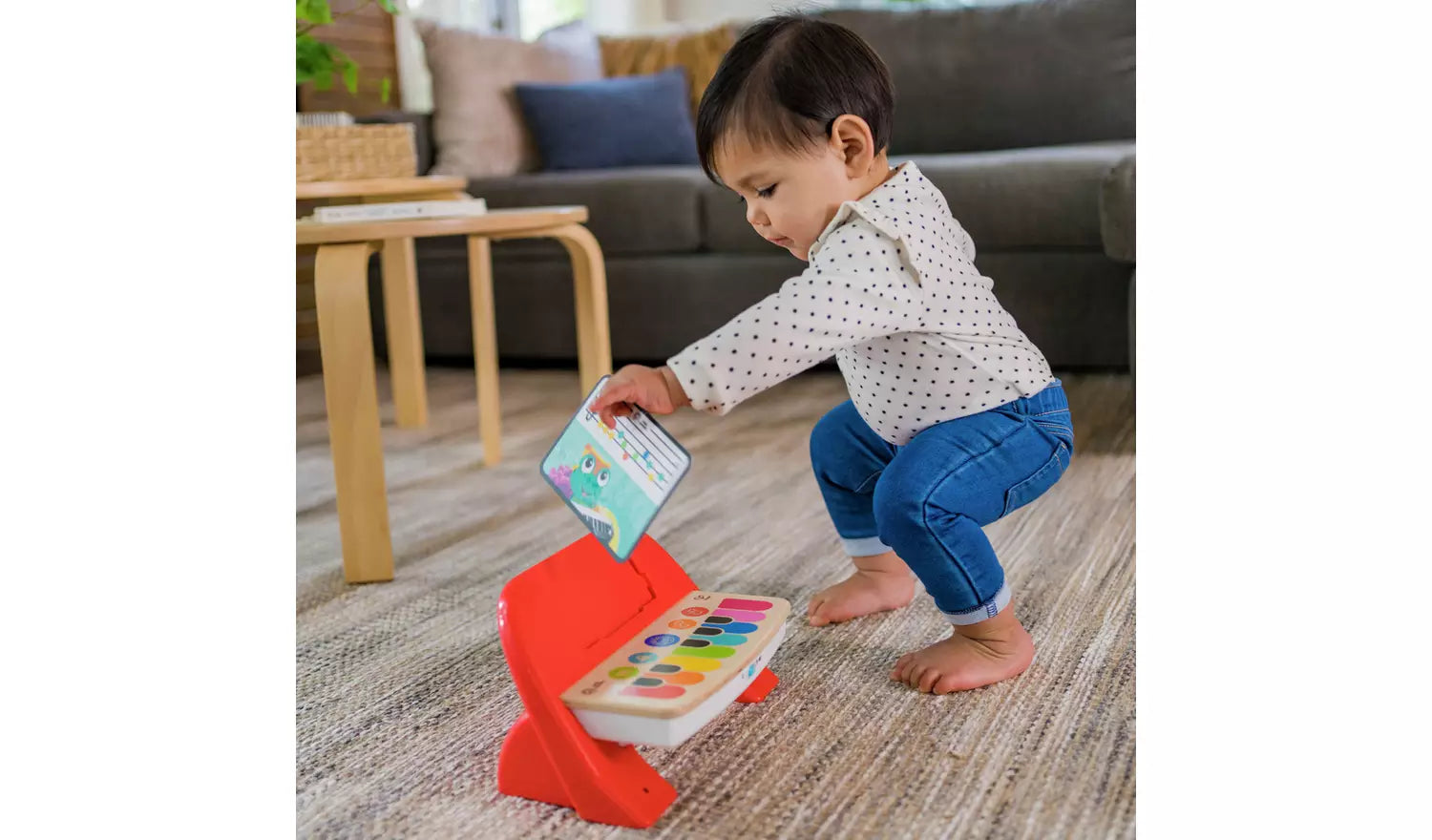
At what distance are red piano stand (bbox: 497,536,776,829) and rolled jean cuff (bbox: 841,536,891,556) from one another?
26 centimetres

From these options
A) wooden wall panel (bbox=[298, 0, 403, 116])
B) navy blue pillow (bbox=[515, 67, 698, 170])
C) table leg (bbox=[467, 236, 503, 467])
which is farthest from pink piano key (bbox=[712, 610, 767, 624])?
wooden wall panel (bbox=[298, 0, 403, 116])

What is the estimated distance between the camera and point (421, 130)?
8.53 ft

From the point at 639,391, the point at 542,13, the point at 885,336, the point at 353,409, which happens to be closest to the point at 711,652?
the point at 639,391

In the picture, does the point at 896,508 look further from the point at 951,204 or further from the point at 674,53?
the point at 674,53

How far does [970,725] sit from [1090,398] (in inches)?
47.2

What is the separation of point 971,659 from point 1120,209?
0.86m

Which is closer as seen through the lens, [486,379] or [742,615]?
[742,615]

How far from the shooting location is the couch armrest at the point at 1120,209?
59.1 inches

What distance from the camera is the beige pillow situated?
8.32ft

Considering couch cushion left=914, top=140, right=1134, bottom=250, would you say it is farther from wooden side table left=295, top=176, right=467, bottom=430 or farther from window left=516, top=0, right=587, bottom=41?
window left=516, top=0, right=587, bottom=41
